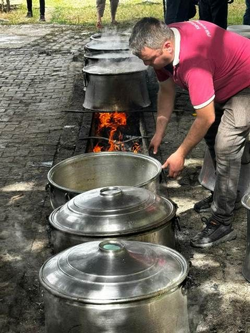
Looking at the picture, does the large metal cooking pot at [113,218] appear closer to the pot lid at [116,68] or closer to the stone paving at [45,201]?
the stone paving at [45,201]

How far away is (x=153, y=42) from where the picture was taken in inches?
186

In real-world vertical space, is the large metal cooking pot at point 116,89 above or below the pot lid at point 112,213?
below

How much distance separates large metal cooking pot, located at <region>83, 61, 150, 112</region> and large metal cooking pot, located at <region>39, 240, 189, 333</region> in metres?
5.60

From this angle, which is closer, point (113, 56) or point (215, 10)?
point (113, 56)

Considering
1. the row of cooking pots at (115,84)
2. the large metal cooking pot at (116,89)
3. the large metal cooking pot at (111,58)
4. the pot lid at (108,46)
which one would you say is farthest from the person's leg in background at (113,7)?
the large metal cooking pot at (116,89)

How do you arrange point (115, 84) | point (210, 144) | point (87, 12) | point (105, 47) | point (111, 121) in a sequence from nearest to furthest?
point (210, 144), point (115, 84), point (111, 121), point (105, 47), point (87, 12)

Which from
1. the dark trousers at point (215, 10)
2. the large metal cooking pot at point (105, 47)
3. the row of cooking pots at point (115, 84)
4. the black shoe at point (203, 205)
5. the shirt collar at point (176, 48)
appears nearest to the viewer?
the shirt collar at point (176, 48)

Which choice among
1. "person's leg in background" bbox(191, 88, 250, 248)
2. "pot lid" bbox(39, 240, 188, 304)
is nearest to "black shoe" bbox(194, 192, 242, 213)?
"person's leg in background" bbox(191, 88, 250, 248)

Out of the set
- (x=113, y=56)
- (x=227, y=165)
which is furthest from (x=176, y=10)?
(x=227, y=165)

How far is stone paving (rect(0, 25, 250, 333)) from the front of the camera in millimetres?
4633

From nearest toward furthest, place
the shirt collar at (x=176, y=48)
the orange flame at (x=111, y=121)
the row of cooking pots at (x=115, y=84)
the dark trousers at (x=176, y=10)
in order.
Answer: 1. the shirt collar at (x=176, y=48)
2. the orange flame at (x=111, y=121)
3. the row of cooking pots at (x=115, y=84)
4. the dark trousers at (x=176, y=10)

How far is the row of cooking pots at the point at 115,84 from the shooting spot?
931cm

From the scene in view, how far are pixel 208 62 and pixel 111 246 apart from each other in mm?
1767

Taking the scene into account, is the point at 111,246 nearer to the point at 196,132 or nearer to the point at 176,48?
the point at 196,132
